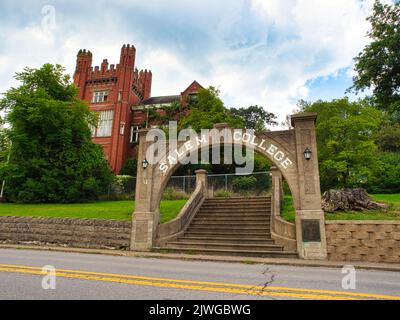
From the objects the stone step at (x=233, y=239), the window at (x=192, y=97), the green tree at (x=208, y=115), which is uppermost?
the window at (x=192, y=97)

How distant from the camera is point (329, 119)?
2022cm

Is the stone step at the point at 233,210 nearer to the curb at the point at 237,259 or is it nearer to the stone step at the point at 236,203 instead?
the stone step at the point at 236,203

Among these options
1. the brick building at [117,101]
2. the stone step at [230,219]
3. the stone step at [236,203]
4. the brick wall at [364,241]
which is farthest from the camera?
the brick building at [117,101]

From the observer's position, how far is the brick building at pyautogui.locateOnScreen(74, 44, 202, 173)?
35562 mm

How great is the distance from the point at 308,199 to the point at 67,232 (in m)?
10.7

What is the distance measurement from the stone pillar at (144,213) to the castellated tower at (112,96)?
23117 millimetres

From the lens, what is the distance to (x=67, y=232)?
12711 millimetres

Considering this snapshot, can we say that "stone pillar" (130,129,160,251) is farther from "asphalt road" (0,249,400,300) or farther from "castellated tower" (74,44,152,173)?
"castellated tower" (74,44,152,173)

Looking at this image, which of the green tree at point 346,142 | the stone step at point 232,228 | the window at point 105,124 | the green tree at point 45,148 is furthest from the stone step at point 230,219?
the window at point 105,124

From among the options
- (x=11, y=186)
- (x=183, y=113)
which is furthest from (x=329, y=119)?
(x=11, y=186)

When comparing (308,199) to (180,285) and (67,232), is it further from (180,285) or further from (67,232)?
(67,232)

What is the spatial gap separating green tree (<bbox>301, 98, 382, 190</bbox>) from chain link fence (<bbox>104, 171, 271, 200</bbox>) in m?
4.67

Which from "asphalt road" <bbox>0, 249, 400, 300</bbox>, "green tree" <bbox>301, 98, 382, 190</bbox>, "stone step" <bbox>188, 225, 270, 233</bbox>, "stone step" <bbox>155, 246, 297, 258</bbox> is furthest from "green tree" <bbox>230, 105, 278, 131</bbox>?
"asphalt road" <bbox>0, 249, 400, 300</bbox>

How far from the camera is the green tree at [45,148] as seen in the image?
19953 millimetres
